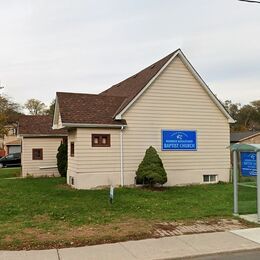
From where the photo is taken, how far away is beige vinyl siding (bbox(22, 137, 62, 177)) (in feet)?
91.7

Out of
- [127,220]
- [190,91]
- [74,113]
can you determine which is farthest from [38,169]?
[127,220]

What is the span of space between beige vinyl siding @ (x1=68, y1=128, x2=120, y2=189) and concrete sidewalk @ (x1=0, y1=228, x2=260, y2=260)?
33.4 ft

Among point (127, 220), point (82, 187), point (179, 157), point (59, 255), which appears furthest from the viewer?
point (179, 157)

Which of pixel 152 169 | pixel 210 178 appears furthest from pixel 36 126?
pixel 210 178

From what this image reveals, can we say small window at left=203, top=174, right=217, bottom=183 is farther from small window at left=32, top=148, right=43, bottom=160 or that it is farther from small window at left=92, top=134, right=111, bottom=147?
small window at left=32, top=148, right=43, bottom=160

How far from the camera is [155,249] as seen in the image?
8281mm

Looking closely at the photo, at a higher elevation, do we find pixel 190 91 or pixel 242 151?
pixel 190 91

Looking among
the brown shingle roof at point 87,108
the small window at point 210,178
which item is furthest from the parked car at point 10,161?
the small window at point 210,178

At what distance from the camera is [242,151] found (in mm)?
12125

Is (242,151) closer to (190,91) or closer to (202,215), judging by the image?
(202,215)

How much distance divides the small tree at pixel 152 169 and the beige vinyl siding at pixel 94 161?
1.26 m

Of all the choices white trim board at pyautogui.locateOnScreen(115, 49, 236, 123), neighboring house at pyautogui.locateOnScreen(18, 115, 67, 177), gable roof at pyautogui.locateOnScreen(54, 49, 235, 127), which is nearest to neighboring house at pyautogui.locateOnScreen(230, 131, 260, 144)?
neighboring house at pyautogui.locateOnScreen(18, 115, 67, 177)

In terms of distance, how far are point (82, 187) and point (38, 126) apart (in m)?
11.5

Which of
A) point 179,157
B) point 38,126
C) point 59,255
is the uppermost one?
point 38,126
